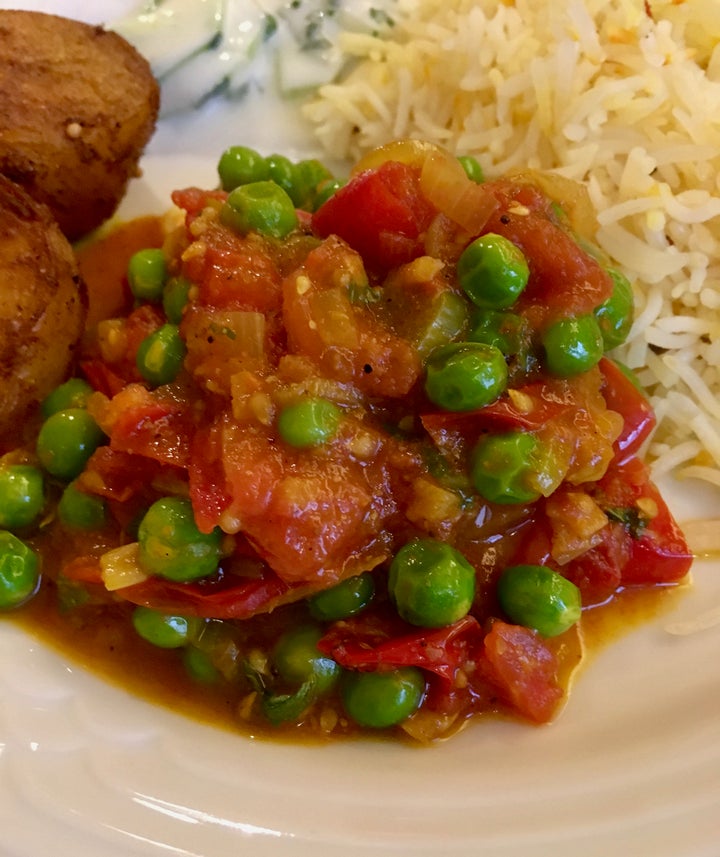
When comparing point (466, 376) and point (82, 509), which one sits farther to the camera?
point (82, 509)

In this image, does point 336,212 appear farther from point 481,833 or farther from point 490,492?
point 481,833

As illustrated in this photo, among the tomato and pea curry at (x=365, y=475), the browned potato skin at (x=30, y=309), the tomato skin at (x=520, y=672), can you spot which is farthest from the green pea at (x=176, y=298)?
the tomato skin at (x=520, y=672)

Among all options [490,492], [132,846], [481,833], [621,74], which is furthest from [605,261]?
[132,846]

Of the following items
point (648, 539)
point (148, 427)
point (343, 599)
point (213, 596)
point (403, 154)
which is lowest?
point (648, 539)

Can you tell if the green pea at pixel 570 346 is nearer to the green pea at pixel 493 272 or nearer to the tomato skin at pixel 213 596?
the green pea at pixel 493 272

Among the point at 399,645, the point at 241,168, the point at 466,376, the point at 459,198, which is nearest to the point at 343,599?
the point at 399,645

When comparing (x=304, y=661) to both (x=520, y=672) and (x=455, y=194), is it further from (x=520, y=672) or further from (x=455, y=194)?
(x=455, y=194)
